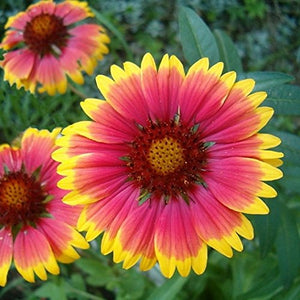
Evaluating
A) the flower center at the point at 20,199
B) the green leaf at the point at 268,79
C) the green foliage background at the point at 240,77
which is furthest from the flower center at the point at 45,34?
the green leaf at the point at 268,79

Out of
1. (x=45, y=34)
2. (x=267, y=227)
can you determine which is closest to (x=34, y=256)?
(x=267, y=227)

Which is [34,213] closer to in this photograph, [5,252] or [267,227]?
[5,252]

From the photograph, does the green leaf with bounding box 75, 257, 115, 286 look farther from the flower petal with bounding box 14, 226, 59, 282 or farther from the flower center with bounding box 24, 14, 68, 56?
the flower center with bounding box 24, 14, 68, 56

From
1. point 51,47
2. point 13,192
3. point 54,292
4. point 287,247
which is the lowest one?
point 54,292

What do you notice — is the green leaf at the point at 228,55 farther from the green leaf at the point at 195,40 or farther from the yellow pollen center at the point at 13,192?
the yellow pollen center at the point at 13,192

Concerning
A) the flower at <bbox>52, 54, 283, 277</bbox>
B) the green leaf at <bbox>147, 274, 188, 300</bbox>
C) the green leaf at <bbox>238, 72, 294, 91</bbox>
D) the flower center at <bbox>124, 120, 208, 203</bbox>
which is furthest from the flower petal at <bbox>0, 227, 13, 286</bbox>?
the green leaf at <bbox>238, 72, 294, 91</bbox>

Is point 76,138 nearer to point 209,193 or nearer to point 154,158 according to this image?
point 154,158
